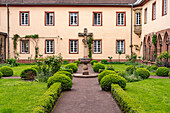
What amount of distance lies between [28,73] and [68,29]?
13.7m

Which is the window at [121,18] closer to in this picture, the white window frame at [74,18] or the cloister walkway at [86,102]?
the white window frame at [74,18]

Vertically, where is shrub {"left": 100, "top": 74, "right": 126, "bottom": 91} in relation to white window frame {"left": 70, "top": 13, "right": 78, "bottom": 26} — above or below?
below

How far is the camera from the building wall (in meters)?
26.5

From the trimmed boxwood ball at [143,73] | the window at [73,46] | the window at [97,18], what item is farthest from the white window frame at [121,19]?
the trimmed boxwood ball at [143,73]

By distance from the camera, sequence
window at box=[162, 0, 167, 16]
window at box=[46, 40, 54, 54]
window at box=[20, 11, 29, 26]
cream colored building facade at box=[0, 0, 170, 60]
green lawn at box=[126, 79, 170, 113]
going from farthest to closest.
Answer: window at box=[46, 40, 54, 54] → window at box=[20, 11, 29, 26] → cream colored building facade at box=[0, 0, 170, 60] → window at box=[162, 0, 167, 16] → green lawn at box=[126, 79, 170, 113]

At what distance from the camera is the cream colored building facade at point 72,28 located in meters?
26.5

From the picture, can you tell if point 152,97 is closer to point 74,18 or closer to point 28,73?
point 28,73

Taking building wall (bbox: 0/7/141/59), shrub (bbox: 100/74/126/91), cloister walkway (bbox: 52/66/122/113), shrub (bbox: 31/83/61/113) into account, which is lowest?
cloister walkway (bbox: 52/66/122/113)

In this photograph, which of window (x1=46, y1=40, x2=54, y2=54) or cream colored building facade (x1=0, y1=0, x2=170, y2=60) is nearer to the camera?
cream colored building facade (x1=0, y1=0, x2=170, y2=60)

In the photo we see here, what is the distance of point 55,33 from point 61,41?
1.17 m

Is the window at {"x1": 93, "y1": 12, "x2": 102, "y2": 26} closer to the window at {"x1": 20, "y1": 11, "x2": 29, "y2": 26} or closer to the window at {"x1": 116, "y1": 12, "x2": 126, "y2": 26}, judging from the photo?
the window at {"x1": 116, "y1": 12, "x2": 126, "y2": 26}

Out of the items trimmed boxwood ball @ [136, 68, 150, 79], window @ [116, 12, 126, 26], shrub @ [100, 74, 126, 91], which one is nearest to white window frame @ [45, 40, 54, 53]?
window @ [116, 12, 126, 26]

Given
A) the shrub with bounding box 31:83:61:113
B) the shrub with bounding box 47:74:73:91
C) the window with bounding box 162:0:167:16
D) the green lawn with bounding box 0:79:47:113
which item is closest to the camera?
the shrub with bounding box 31:83:61:113

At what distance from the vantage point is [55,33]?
26656 mm
